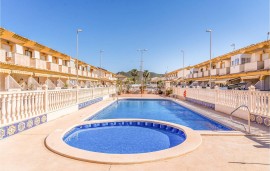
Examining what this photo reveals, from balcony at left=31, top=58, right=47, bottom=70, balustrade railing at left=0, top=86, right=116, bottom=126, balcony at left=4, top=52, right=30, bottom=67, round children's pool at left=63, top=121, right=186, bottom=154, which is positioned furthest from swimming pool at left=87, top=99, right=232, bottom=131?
balcony at left=31, top=58, right=47, bottom=70

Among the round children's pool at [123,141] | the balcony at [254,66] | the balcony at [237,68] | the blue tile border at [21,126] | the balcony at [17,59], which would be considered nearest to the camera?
the round children's pool at [123,141]

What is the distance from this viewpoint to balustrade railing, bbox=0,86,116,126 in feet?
16.6

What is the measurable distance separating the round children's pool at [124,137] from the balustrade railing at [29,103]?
159cm

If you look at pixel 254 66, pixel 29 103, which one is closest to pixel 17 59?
pixel 29 103

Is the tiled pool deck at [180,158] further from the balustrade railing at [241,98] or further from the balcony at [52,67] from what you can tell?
the balcony at [52,67]

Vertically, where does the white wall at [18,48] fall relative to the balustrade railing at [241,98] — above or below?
above

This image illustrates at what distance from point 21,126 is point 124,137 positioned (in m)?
3.40

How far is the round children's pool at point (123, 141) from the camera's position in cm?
374

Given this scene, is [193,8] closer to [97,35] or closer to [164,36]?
[164,36]

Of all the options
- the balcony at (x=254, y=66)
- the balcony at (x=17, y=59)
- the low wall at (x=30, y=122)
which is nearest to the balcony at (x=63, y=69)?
the balcony at (x=17, y=59)

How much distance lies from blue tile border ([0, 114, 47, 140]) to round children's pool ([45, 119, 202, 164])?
1169 mm

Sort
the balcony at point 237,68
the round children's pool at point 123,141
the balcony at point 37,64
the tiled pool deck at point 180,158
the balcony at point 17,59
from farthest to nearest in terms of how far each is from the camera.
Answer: the balcony at point 237,68 → the balcony at point 37,64 → the balcony at point 17,59 → the round children's pool at point 123,141 → the tiled pool deck at point 180,158

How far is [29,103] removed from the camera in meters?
6.16

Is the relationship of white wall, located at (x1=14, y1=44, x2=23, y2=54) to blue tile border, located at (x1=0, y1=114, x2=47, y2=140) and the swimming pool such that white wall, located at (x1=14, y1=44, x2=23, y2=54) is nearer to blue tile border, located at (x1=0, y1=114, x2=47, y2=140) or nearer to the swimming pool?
the swimming pool
